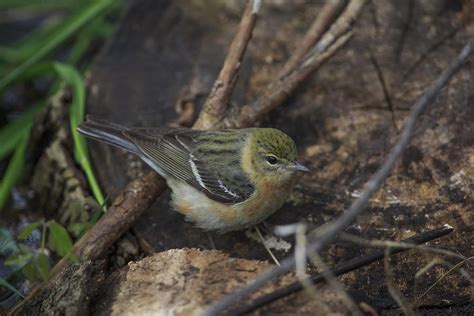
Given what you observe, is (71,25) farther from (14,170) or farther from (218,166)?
(218,166)

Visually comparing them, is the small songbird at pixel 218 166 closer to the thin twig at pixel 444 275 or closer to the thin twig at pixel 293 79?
the thin twig at pixel 293 79

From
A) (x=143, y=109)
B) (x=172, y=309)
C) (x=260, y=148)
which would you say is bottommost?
(x=172, y=309)

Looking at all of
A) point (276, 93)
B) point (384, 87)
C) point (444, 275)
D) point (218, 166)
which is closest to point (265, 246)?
point (218, 166)

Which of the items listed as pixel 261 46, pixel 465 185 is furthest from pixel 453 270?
pixel 261 46

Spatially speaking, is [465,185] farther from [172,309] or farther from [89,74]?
[89,74]

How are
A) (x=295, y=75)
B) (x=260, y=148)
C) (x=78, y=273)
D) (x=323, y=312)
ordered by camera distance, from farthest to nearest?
(x=295, y=75), (x=260, y=148), (x=78, y=273), (x=323, y=312)

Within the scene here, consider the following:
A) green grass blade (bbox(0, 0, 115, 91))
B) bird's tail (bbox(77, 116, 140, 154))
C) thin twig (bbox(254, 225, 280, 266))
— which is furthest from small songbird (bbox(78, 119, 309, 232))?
green grass blade (bbox(0, 0, 115, 91))
